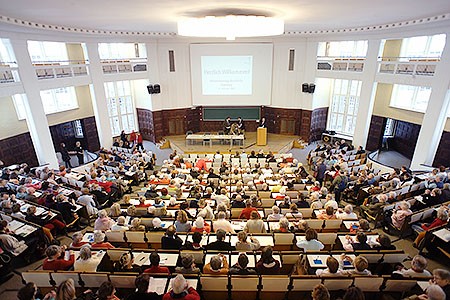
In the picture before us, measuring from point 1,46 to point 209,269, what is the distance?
43.5ft

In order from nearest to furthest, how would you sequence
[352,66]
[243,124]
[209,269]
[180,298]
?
[180,298] → [209,269] → [352,66] → [243,124]

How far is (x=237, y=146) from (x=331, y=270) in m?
12.3

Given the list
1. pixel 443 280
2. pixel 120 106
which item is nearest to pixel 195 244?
pixel 443 280

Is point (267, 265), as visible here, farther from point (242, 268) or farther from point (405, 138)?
point (405, 138)

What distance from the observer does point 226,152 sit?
51.7ft

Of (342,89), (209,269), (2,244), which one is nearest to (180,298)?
(209,269)

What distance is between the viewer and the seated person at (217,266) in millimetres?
4446

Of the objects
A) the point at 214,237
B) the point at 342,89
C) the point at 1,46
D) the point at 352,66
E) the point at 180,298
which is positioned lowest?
the point at 214,237

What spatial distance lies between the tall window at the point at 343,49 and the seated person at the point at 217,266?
1503 centimetres

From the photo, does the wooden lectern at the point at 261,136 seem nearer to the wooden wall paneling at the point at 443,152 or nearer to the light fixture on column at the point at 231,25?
the wooden wall paneling at the point at 443,152

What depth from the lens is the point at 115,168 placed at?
474 inches

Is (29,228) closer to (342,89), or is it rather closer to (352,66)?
(352,66)

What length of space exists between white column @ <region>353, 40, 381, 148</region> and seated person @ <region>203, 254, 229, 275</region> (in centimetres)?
1262

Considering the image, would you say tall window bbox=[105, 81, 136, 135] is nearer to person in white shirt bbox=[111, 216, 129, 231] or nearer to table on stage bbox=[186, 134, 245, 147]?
table on stage bbox=[186, 134, 245, 147]
